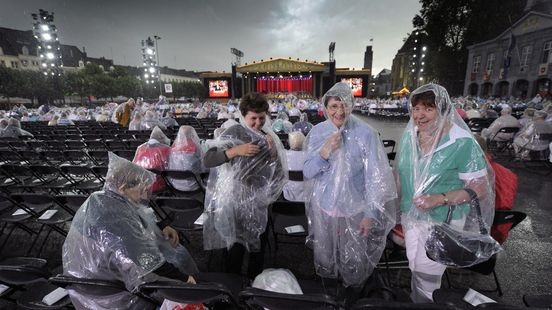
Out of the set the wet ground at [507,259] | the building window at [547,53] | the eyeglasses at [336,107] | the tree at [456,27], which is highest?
the tree at [456,27]

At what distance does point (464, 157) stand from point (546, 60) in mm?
30243

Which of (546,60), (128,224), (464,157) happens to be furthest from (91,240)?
(546,60)

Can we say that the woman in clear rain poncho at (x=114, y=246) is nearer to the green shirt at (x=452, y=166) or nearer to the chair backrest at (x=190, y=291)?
the chair backrest at (x=190, y=291)

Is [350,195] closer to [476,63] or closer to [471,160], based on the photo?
[471,160]

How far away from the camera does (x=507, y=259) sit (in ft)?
8.54

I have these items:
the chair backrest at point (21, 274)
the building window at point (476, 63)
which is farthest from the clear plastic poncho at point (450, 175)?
the building window at point (476, 63)

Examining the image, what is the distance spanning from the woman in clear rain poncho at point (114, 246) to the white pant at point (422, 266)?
1.50 m

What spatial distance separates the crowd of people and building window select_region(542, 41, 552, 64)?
2970 cm

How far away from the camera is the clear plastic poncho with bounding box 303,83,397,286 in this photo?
1.71m

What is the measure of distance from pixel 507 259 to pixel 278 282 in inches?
103

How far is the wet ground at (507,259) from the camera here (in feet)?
7.42

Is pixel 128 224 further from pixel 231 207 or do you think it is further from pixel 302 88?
pixel 302 88

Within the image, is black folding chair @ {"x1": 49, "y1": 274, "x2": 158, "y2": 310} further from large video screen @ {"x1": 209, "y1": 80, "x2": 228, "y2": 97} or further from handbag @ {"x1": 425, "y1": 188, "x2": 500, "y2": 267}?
large video screen @ {"x1": 209, "y1": 80, "x2": 228, "y2": 97}

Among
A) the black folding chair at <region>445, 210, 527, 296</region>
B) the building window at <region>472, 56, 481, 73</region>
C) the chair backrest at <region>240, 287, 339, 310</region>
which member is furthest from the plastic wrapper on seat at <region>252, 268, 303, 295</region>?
the building window at <region>472, 56, 481, 73</region>
